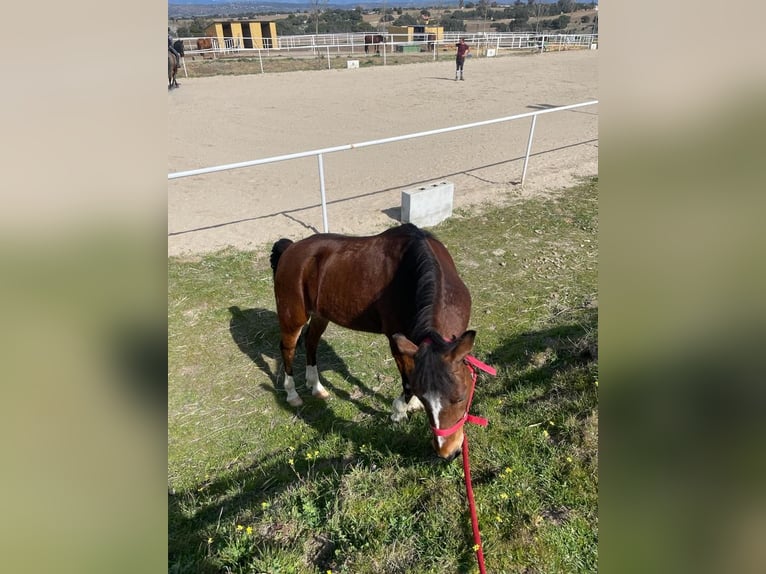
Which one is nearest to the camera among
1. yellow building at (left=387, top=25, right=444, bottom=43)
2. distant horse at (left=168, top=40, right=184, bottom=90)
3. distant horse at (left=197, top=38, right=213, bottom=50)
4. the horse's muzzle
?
the horse's muzzle

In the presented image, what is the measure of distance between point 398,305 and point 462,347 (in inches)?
41.9

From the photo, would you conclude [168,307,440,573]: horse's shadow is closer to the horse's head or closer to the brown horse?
the brown horse

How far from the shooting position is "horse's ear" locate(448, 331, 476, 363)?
202 centimetres

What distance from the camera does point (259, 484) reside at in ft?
9.17

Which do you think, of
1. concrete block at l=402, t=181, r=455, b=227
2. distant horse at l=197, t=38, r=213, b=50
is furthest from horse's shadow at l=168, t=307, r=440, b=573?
distant horse at l=197, t=38, r=213, b=50

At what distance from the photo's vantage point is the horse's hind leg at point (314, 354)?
3.87 metres

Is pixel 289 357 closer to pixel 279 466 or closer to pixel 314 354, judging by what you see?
pixel 314 354

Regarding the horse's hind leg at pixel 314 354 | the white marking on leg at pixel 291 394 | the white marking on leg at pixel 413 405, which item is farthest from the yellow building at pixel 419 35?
the white marking on leg at pixel 413 405

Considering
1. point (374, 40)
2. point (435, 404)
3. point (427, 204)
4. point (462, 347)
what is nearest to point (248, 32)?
point (374, 40)

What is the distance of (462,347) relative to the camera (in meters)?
2.04

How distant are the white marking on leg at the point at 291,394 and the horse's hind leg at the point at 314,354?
155 millimetres
